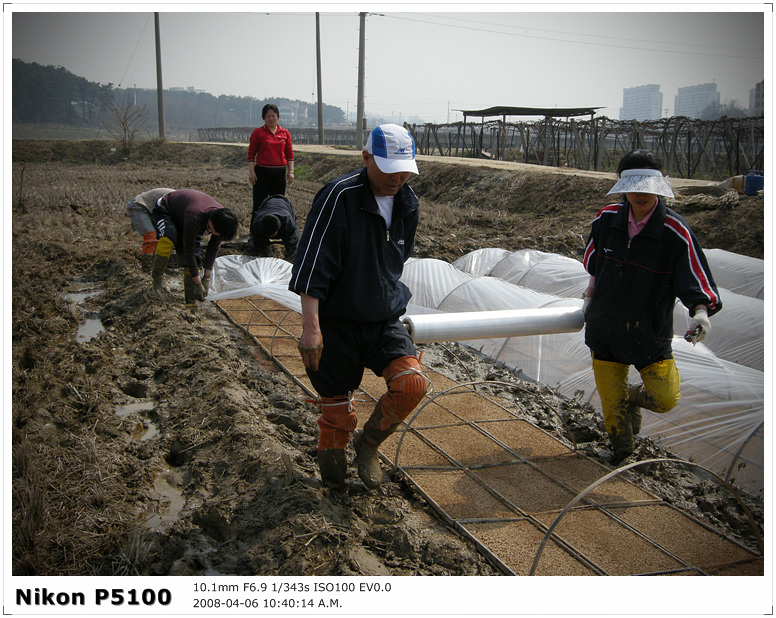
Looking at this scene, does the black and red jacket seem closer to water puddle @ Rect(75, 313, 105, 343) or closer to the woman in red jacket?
water puddle @ Rect(75, 313, 105, 343)

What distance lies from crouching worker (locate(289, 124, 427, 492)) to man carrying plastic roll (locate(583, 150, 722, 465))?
1.12m

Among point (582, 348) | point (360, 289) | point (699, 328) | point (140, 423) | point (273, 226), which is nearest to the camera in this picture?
point (360, 289)

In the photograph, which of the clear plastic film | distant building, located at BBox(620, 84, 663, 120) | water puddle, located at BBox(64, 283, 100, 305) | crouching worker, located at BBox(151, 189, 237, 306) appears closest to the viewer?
the clear plastic film

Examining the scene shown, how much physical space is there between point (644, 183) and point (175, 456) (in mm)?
2928

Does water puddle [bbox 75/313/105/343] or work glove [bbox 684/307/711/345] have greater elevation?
work glove [bbox 684/307/711/345]

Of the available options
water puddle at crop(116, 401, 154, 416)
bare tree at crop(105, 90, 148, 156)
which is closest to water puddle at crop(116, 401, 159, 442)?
water puddle at crop(116, 401, 154, 416)

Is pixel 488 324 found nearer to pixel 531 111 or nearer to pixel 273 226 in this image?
pixel 273 226

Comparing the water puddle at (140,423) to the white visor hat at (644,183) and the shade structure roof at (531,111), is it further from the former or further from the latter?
the shade structure roof at (531,111)

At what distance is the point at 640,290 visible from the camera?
3.03 metres

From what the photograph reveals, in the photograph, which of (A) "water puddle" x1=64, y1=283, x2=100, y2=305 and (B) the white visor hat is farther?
(A) "water puddle" x1=64, y1=283, x2=100, y2=305

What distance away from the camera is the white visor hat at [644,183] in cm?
283

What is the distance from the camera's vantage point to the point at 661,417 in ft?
12.6

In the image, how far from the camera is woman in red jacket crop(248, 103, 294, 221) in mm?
7105

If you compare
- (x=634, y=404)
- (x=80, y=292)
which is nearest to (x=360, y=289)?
(x=634, y=404)
